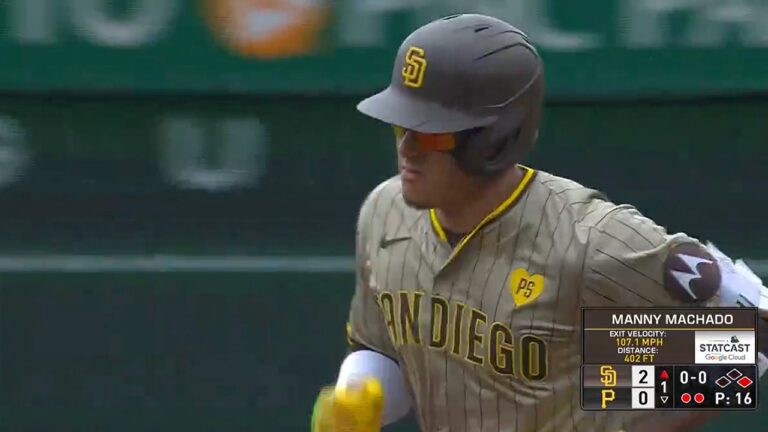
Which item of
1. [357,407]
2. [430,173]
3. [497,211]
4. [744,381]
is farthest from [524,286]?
[744,381]

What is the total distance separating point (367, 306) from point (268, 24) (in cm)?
177

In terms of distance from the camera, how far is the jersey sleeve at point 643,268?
2836 millimetres

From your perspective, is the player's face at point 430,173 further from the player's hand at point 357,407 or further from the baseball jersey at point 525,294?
the player's hand at point 357,407

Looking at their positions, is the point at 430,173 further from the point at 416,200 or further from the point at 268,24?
the point at 268,24

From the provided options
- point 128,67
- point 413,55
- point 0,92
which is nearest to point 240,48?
point 128,67

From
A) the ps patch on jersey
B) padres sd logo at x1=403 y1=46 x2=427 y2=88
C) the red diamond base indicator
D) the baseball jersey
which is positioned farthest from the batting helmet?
the red diamond base indicator

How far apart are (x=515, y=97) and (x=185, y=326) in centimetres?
229

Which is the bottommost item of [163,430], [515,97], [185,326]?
[163,430]

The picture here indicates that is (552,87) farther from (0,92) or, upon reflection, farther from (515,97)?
(515,97)

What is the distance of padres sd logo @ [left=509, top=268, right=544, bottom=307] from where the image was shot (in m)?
2.87

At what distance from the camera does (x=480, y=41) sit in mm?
2879

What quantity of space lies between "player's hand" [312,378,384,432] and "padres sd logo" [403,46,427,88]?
53cm
